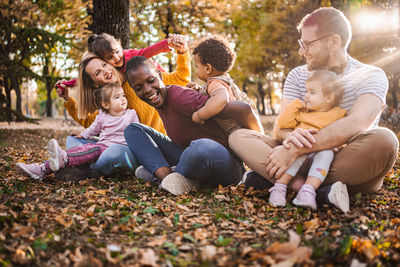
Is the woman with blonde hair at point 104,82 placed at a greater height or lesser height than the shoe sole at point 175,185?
greater

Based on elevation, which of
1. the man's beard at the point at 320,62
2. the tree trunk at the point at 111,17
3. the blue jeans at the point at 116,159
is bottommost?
the blue jeans at the point at 116,159

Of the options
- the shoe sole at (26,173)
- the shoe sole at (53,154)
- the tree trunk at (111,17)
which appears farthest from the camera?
the tree trunk at (111,17)

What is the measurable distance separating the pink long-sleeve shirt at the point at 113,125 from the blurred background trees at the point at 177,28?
5.63ft

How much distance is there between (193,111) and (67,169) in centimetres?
167

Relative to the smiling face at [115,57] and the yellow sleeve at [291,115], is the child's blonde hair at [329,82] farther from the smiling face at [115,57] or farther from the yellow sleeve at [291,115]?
the smiling face at [115,57]

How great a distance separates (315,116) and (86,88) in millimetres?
2878

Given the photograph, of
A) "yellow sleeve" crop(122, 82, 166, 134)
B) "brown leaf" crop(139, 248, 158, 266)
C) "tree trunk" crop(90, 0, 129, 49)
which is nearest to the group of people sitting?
"yellow sleeve" crop(122, 82, 166, 134)

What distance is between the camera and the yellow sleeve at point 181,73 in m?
4.36

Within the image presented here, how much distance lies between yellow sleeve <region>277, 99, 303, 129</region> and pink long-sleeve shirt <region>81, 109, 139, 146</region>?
80.0 inches

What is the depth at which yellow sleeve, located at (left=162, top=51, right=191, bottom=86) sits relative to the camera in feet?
14.3

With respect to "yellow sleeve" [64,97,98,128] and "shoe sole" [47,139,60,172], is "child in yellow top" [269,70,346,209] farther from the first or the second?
"yellow sleeve" [64,97,98,128]

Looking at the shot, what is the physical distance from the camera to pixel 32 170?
3844 millimetres

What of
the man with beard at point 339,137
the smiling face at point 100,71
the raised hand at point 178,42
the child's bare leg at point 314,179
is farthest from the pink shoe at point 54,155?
the child's bare leg at point 314,179

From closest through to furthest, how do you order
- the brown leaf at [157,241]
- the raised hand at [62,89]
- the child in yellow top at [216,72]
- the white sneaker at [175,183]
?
the brown leaf at [157,241]
the white sneaker at [175,183]
the child in yellow top at [216,72]
the raised hand at [62,89]
